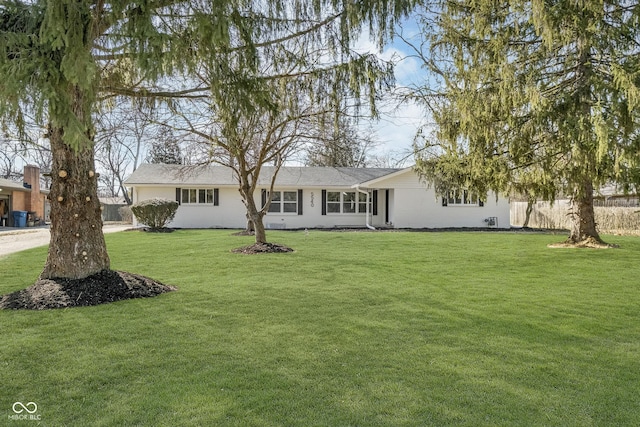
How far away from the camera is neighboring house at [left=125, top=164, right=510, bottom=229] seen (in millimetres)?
21781

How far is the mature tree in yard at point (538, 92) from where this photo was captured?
9109 mm

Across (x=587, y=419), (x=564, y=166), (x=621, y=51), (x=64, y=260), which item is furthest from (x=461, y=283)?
(x=621, y=51)

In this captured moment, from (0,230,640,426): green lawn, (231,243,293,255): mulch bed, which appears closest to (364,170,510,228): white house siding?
(231,243,293,255): mulch bed

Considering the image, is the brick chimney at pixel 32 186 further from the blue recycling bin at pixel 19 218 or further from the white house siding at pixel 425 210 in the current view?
the white house siding at pixel 425 210

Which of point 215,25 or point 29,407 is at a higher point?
point 215,25

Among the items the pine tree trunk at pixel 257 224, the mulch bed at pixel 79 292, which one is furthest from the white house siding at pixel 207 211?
the mulch bed at pixel 79 292

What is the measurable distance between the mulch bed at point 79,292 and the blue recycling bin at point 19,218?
21913mm

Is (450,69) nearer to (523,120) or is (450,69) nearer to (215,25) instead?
(523,120)

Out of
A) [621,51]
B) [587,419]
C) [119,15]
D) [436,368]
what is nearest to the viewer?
[587,419]

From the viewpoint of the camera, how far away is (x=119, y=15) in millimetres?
3959

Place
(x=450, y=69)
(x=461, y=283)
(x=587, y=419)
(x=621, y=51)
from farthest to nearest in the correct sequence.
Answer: (x=450, y=69) < (x=621, y=51) < (x=461, y=283) < (x=587, y=419)

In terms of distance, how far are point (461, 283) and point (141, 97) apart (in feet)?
18.9

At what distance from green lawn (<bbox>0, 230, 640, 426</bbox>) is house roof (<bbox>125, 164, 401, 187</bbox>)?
14.3m

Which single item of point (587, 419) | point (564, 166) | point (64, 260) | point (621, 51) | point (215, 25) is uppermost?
point (621, 51)
